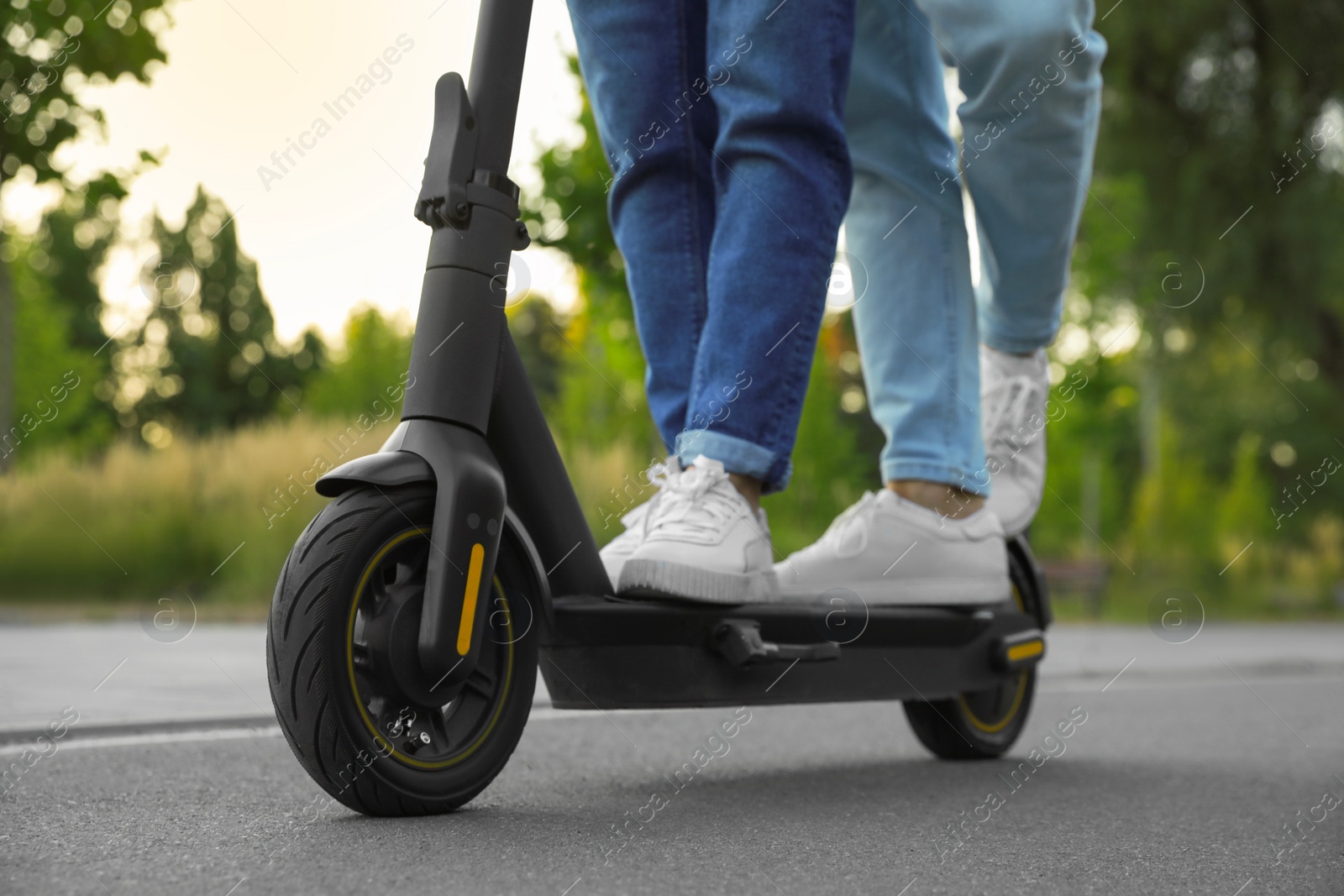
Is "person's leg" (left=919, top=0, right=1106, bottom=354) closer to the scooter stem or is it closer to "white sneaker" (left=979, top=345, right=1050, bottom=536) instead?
"white sneaker" (left=979, top=345, right=1050, bottom=536)

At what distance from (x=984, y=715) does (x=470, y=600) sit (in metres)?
1.44

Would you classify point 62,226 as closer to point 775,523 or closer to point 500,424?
point 775,523

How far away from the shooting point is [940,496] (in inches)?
98.8

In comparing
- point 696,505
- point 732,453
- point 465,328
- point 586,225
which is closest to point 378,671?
point 465,328

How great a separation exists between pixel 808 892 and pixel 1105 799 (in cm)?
99

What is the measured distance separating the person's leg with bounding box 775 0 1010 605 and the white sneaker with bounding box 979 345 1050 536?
0.14 metres

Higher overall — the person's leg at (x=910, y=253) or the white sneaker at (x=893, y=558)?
the person's leg at (x=910, y=253)

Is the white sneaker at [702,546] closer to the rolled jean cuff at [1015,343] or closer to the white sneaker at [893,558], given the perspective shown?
the white sneaker at [893,558]

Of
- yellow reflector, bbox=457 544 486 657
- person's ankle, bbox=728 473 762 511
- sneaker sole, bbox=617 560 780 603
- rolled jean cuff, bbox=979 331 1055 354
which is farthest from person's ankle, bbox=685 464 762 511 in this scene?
rolled jean cuff, bbox=979 331 1055 354

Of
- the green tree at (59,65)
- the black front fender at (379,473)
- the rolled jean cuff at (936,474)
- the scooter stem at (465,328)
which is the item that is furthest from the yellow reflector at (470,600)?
the green tree at (59,65)

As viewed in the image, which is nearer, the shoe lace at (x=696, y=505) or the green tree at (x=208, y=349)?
the shoe lace at (x=696, y=505)

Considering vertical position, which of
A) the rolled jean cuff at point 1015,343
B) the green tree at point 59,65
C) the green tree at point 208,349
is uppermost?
the green tree at point 59,65

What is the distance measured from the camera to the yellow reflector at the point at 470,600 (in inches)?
66.8

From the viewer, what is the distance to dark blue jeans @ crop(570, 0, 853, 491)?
2.17 meters
